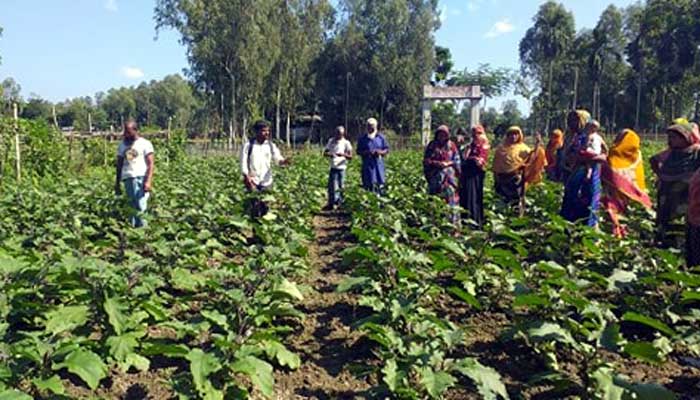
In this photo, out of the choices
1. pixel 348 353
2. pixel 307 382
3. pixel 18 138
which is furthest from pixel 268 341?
pixel 18 138

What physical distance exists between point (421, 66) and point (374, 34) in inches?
169

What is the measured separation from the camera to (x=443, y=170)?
7961mm

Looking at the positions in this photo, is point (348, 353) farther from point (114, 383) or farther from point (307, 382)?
point (114, 383)

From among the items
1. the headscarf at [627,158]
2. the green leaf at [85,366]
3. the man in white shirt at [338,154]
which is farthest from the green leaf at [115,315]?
the man in white shirt at [338,154]

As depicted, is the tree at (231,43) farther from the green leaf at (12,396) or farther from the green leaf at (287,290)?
the green leaf at (12,396)

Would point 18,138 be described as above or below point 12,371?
above

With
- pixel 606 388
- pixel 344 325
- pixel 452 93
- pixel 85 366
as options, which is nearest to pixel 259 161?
pixel 344 325

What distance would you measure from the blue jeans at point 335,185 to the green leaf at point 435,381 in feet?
24.0

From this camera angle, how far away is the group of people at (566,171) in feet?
20.2

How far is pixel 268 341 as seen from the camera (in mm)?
3645

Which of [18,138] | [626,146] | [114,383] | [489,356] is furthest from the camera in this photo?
[18,138]

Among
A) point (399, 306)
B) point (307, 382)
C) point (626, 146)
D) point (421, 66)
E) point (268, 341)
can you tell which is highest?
point (421, 66)

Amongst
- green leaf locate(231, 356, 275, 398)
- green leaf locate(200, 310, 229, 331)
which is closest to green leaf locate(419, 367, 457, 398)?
green leaf locate(231, 356, 275, 398)

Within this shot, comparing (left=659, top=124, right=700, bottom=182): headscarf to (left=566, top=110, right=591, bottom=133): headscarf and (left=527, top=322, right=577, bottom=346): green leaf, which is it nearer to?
(left=566, top=110, right=591, bottom=133): headscarf
